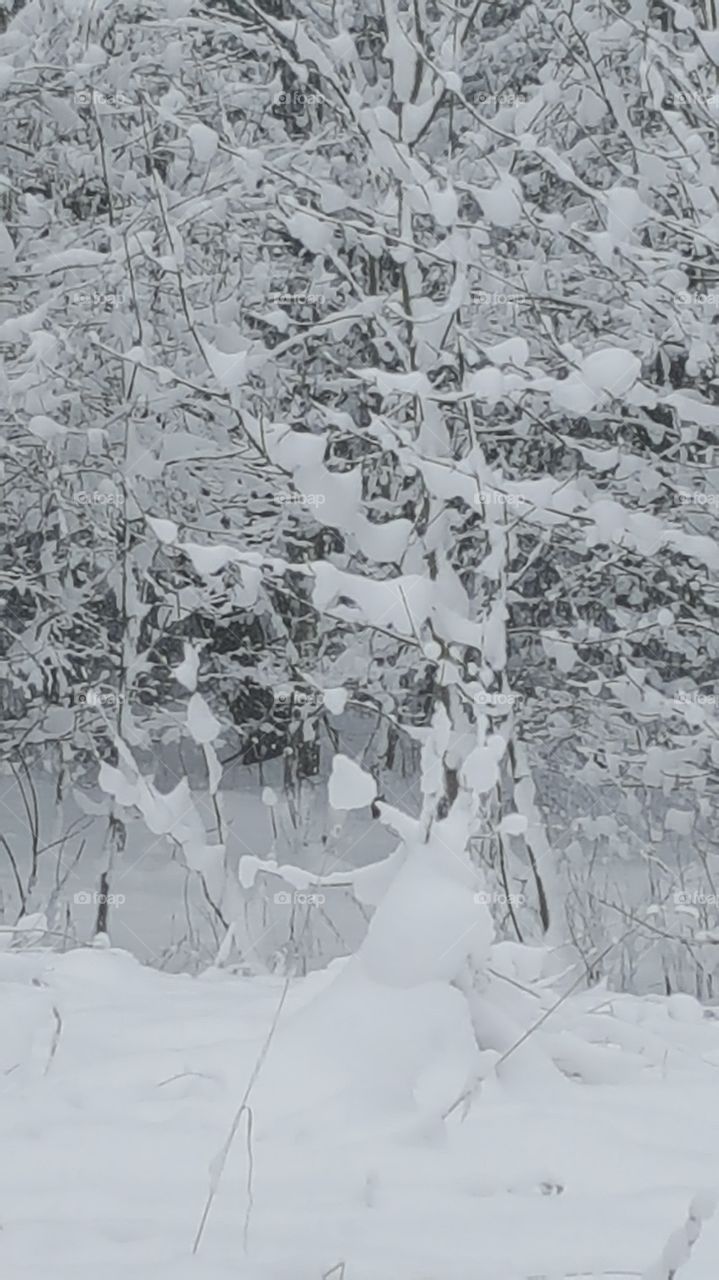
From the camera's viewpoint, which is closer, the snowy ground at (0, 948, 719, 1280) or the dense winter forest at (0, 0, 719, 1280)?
the snowy ground at (0, 948, 719, 1280)

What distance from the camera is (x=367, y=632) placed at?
Answer: 19.0ft

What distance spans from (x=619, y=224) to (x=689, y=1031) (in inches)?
100

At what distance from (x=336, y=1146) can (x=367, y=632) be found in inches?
156

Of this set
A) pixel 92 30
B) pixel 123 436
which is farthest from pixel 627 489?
pixel 92 30

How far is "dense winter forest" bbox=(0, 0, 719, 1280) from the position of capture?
1.85m

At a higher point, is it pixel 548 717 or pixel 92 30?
pixel 92 30

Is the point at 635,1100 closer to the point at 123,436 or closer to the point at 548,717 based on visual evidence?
the point at 548,717

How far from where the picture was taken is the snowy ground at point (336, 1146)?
1.51 metres

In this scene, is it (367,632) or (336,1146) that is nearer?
(336,1146)

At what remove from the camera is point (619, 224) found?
14.0 feet

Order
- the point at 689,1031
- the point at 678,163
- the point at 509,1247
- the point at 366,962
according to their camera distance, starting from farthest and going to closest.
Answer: the point at 678,163 < the point at 689,1031 < the point at 366,962 < the point at 509,1247

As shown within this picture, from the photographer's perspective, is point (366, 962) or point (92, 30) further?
point (92, 30)

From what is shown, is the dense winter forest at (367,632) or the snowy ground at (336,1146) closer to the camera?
the snowy ground at (336,1146)

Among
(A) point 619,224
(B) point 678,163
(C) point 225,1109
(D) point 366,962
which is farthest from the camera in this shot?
(B) point 678,163
